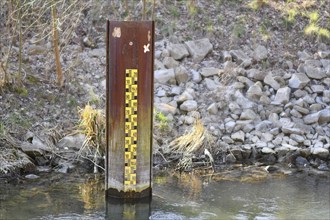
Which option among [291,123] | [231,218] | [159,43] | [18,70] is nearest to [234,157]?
[291,123]

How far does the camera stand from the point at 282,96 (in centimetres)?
932

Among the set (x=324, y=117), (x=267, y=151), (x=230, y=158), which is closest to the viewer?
(x=230, y=158)

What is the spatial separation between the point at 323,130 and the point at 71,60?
4.30m

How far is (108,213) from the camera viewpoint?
20.9ft

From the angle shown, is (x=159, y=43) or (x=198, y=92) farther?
(x=159, y=43)

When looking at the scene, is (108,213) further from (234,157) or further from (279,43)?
(279,43)

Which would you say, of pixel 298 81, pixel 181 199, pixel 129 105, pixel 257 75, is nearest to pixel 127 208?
pixel 181 199

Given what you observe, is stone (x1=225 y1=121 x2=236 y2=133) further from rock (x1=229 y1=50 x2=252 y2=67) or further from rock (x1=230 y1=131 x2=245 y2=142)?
rock (x1=229 y1=50 x2=252 y2=67)

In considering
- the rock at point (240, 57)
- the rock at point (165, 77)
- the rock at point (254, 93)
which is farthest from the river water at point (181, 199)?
the rock at point (240, 57)

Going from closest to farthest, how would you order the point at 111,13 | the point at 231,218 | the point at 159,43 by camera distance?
the point at 231,218 < the point at 159,43 < the point at 111,13

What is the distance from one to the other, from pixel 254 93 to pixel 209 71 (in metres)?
0.91

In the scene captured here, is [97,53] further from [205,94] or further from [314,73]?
[314,73]

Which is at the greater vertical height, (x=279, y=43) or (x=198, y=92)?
(x=279, y=43)

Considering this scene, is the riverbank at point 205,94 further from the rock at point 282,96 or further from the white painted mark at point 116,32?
the white painted mark at point 116,32
